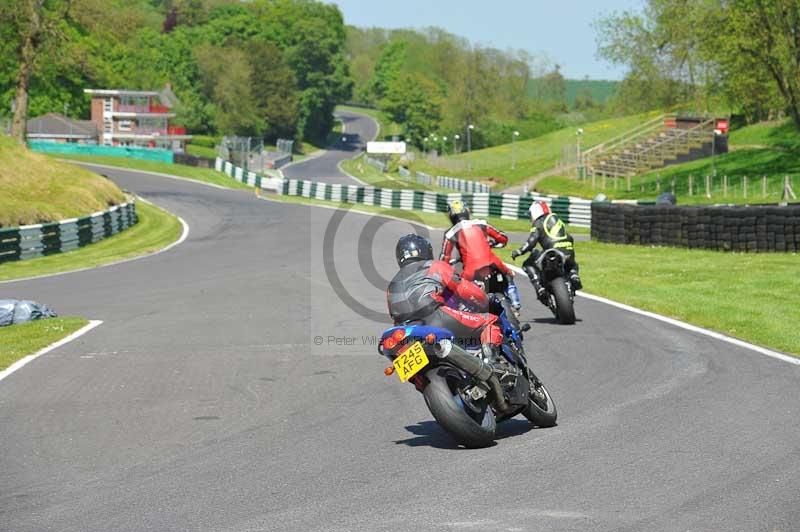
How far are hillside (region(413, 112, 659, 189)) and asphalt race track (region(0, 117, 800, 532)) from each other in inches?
2913

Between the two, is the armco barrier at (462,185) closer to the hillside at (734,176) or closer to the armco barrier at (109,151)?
the hillside at (734,176)

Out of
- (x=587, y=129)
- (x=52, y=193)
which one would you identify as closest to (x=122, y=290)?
(x=52, y=193)

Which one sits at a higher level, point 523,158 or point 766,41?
point 766,41

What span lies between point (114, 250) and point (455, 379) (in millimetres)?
Answer: 26331

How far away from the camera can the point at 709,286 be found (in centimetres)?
2048

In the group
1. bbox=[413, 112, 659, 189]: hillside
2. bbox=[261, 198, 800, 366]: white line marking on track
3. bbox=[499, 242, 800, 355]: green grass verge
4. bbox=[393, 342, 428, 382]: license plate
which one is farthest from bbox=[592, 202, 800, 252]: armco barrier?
bbox=[413, 112, 659, 189]: hillside

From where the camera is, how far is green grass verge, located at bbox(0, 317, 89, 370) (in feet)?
44.5

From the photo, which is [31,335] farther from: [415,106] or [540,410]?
[415,106]

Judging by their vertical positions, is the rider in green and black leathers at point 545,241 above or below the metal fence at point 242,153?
below

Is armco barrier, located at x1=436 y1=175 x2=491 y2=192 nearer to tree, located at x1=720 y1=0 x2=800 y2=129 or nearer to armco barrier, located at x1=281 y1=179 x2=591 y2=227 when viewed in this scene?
armco barrier, located at x1=281 y1=179 x2=591 y2=227

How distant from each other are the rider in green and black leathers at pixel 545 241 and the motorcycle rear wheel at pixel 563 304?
343mm

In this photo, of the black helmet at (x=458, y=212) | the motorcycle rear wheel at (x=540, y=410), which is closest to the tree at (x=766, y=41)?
the black helmet at (x=458, y=212)

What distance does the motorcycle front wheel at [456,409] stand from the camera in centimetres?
816

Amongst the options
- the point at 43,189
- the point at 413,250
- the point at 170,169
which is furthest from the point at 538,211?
the point at 170,169
